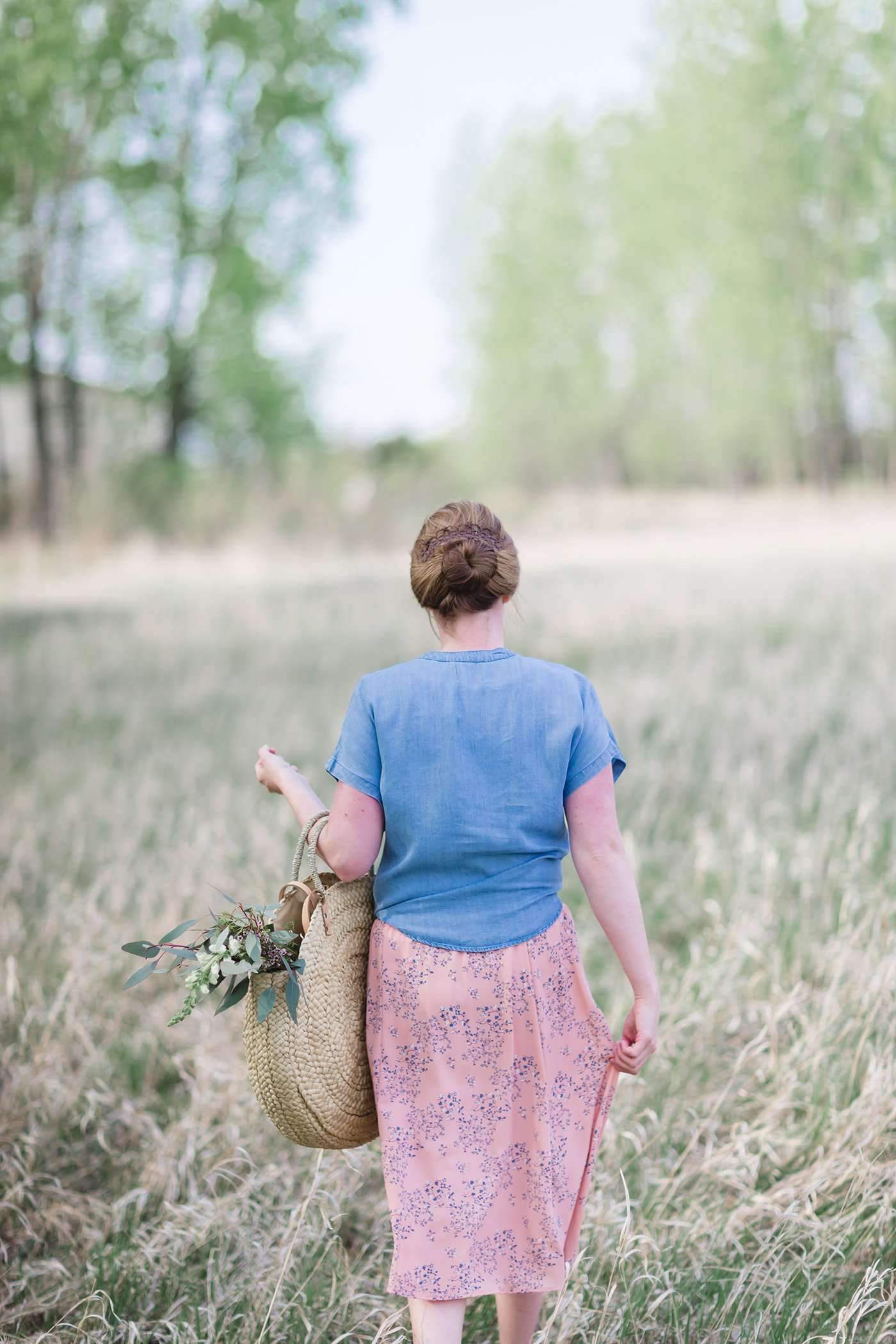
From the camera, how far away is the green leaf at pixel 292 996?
1800 millimetres

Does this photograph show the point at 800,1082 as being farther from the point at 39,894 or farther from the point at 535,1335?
the point at 39,894

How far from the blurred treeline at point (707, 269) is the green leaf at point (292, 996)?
18.5 meters

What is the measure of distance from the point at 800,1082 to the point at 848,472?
96.1 ft

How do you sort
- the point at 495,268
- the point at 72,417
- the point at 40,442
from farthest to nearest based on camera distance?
the point at 495,268, the point at 72,417, the point at 40,442

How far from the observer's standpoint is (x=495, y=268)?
105 ft

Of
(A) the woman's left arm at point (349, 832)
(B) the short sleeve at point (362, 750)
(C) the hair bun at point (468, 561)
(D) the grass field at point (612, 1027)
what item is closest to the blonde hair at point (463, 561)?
(C) the hair bun at point (468, 561)

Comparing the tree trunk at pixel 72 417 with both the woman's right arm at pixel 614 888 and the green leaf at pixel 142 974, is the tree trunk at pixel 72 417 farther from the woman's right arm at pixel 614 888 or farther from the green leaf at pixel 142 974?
the woman's right arm at pixel 614 888

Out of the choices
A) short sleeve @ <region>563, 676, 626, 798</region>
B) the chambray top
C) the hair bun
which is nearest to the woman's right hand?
the chambray top

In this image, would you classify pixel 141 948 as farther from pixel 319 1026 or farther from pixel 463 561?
pixel 463 561

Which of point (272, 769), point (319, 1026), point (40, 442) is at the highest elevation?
point (40, 442)

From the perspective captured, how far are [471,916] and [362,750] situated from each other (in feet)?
1.07

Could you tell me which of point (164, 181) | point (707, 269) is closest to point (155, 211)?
point (164, 181)

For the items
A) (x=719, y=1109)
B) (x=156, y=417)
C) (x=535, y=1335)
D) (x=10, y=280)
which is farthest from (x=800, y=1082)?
(x=156, y=417)

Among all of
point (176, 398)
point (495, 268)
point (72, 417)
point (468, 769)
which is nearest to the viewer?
point (468, 769)
